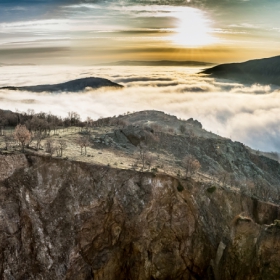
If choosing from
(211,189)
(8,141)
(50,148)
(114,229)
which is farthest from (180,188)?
(8,141)

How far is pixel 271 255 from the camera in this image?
7506 centimetres

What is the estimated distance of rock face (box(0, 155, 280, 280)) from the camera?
260 feet

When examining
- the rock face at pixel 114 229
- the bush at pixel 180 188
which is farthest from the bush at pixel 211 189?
the bush at pixel 180 188

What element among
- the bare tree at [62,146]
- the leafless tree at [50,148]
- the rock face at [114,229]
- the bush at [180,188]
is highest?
the leafless tree at [50,148]

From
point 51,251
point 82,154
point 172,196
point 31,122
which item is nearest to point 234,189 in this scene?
point 172,196

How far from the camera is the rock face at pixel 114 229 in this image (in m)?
79.1

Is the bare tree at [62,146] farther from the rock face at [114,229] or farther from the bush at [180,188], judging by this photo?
the bush at [180,188]

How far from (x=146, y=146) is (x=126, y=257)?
152 feet

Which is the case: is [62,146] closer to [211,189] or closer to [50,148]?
[50,148]

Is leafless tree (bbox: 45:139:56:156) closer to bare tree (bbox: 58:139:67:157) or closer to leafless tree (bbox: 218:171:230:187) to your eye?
bare tree (bbox: 58:139:67:157)

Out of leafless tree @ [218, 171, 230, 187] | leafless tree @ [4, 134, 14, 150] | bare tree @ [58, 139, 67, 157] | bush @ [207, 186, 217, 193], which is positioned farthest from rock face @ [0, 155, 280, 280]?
leafless tree @ [218, 171, 230, 187]

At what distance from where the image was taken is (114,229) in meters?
84.9

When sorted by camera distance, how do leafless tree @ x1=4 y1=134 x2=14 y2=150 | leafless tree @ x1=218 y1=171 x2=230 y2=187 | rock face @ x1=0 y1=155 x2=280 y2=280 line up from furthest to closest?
leafless tree @ x1=218 y1=171 x2=230 y2=187 → leafless tree @ x1=4 y1=134 x2=14 y2=150 → rock face @ x1=0 y1=155 x2=280 y2=280

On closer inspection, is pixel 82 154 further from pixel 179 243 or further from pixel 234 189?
pixel 234 189
